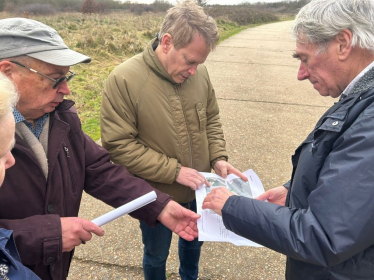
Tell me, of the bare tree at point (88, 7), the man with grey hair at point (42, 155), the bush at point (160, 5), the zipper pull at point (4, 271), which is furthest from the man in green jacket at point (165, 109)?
the bush at point (160, 5)

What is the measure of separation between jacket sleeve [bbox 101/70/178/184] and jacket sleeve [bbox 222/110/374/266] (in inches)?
34.5

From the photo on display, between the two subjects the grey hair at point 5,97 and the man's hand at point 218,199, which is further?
the man's hand at point 218,199

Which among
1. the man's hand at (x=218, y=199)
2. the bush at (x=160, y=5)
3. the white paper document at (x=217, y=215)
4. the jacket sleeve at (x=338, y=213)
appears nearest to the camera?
the jacket sleeve at (x=338, y=213)

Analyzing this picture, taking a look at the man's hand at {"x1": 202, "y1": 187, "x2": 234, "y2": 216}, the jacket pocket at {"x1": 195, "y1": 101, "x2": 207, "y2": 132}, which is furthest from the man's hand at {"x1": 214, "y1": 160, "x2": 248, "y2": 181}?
the man's hand at {"x1": 202, "y1": 187, "x2": 234, "y2": 216}

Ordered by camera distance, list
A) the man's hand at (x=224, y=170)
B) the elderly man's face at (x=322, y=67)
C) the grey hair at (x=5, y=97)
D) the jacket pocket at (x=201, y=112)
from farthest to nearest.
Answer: the man's hand at (x=224, y=170), the jacket pocket at (x=201, y=112), the elderly man's face at (x=322, y=67), the grey hair at (x=5, y=97)

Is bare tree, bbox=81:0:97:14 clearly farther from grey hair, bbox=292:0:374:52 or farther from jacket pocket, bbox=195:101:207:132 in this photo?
grey hair, bbox=292:0:374:52

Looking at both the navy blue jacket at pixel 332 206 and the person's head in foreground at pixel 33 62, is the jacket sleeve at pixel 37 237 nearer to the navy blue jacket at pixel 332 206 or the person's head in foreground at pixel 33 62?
the person's head in foreground at pixel 33 62

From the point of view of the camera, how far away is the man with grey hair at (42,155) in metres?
1.38

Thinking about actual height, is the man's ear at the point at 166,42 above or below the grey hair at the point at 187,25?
below

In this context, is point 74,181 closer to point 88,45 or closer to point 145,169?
point 145,169

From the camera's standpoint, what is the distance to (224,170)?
2.27 meters

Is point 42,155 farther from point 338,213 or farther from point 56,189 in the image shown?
point 338,213

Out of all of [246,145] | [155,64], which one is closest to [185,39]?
[155,64]

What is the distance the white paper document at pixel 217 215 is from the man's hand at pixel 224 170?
3cm
